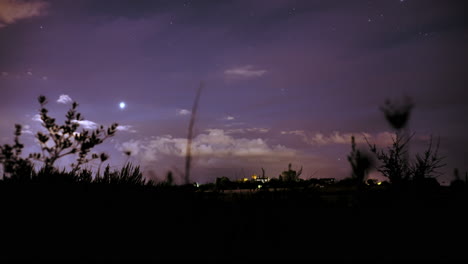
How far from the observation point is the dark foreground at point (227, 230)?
3.36 m

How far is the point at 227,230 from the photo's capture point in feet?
13.5

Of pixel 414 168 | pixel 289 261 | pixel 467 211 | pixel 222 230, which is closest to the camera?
pixel 289 261

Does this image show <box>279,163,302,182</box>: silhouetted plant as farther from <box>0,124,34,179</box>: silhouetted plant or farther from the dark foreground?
<box>0,124,34,179</box>: silhouetted plant

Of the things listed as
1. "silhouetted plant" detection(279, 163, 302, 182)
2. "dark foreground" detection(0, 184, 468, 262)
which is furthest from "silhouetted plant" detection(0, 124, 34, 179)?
"silhouetted plant" detection(279, 163, 302, 182)

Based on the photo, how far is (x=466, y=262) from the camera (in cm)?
310

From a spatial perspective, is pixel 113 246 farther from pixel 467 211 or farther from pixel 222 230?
pixel 467 211

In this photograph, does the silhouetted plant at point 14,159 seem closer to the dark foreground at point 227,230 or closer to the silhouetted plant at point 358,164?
the dark foreground at point 227,230

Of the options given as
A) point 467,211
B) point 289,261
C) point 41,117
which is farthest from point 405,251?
point 41,117

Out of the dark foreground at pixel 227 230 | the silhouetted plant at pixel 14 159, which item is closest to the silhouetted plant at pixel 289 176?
the dark foreground at pixel 227 230

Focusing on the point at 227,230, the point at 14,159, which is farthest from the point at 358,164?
the point at 14,159

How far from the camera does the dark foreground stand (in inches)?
132

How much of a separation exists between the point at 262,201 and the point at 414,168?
544 centimetres

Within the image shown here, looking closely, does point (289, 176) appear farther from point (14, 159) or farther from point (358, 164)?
point (14, 159)

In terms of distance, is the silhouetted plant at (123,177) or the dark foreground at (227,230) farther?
the silhouetted plant at (123,177)
